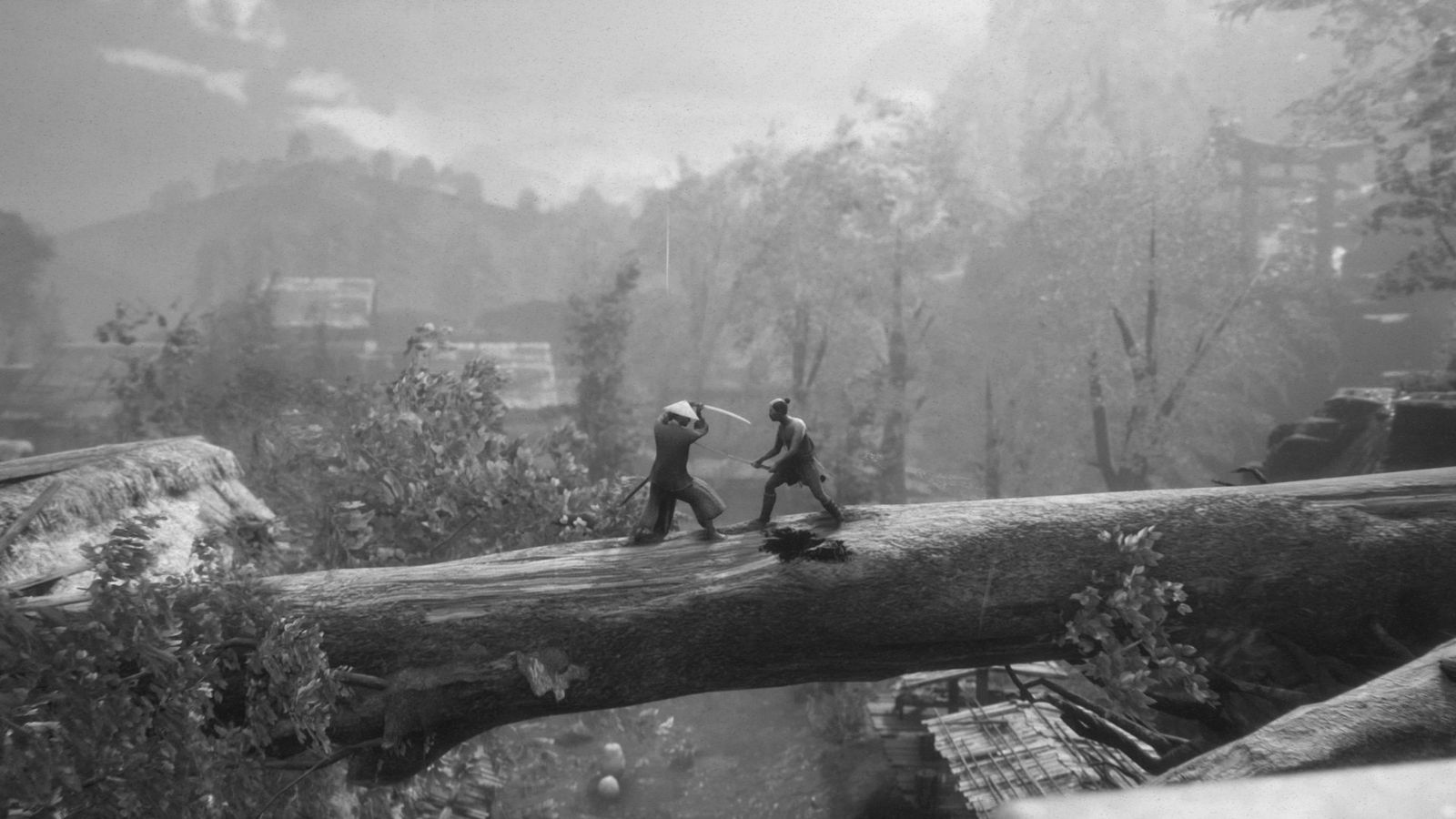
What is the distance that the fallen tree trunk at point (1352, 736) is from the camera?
332 cm

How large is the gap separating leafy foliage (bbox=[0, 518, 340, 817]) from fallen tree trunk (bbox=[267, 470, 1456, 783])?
330 mm

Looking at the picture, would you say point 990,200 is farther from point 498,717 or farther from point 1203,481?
point 498,717

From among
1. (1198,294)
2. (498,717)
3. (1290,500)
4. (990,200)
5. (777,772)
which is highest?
(990,200)

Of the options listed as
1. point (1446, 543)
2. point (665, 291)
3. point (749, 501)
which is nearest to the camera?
point (1446, 543)

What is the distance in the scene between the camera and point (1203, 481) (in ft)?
66.8

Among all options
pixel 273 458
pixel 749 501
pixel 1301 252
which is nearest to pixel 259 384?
pixel 273 458

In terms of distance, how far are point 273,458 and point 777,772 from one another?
9646 mm

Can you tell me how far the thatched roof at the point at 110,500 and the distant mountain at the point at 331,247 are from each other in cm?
2596

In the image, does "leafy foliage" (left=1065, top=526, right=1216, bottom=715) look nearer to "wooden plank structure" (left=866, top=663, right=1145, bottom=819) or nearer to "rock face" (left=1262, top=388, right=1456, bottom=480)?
"wooden plank structure" (left=866, top=663, right=1145, bottom=819)

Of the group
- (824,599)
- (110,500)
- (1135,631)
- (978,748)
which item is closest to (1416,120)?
(978,748)

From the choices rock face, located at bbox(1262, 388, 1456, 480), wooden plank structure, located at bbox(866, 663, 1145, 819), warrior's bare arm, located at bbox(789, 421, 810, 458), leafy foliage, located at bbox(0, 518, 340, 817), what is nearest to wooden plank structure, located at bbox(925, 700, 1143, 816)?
wooden plank structure, located at bbox(866, 663, 1145, 819)

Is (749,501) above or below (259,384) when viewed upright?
below

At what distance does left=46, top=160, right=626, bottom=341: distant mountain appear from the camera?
126ft

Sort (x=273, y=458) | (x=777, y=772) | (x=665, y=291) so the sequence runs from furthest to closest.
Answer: (x=665, y=291) < (x=777, y=772) < (x=273, y=458)
